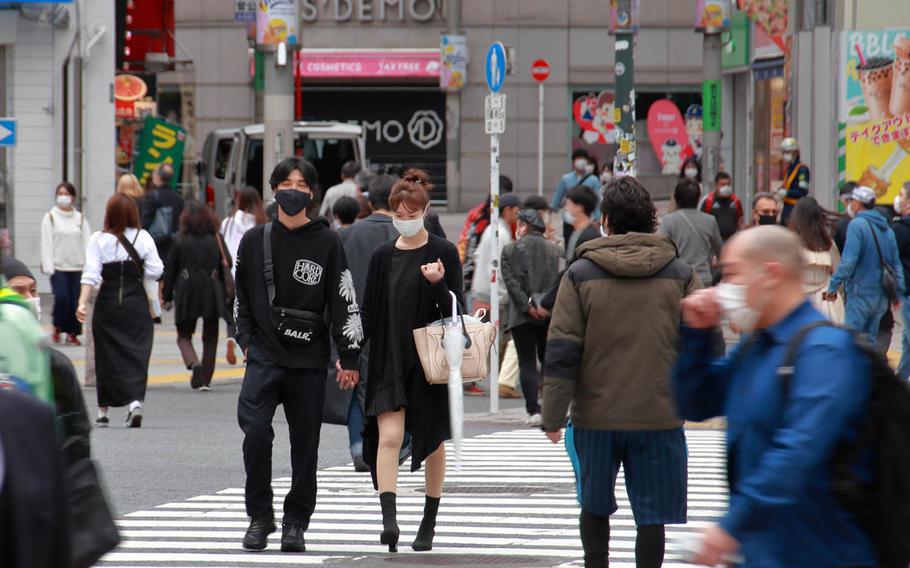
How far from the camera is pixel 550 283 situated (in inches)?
551

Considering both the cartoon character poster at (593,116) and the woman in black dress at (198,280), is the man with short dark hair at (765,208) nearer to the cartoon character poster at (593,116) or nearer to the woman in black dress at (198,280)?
the woman in black dress at (198,280)

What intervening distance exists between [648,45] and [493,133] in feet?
98.6

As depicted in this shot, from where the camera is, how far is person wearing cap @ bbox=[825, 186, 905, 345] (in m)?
14.9

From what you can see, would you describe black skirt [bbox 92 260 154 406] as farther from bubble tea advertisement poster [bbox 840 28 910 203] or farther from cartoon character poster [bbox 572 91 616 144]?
cartoon character poster [bbox 572 91 616 144]

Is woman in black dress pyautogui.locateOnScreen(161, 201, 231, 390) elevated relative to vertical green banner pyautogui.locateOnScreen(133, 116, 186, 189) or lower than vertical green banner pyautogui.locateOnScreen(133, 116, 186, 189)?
lower

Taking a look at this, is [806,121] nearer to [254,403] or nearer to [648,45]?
[254,403]

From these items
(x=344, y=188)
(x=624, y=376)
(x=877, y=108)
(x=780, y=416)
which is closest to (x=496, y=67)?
(x=344, y=188)

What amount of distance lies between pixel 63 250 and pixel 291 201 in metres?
11.8

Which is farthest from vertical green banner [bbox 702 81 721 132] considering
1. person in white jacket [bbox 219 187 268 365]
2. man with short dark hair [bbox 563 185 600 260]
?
man with short dark hair [bbox 563 185 600 260]

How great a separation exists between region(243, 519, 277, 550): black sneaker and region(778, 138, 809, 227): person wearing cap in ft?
44.7

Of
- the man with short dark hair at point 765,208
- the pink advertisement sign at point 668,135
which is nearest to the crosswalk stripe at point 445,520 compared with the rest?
the man with short dark hair at point 765,208

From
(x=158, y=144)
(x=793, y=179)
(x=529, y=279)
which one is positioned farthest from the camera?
(x=158, y=144)

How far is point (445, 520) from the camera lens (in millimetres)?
9523

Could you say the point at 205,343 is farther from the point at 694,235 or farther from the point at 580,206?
the point at 580,206
